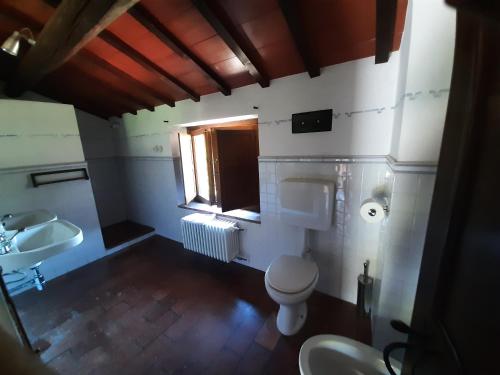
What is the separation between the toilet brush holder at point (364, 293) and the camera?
5.05 ft

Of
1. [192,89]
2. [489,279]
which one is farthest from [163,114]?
[489,279]

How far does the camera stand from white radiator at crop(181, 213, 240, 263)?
209 cm

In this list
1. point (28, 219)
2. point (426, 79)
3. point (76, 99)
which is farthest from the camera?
point (76, 99)

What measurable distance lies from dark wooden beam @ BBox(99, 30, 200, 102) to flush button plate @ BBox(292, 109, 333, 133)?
1124 millimetres

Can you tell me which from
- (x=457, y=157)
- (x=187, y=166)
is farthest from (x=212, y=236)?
(x=457, y=157)

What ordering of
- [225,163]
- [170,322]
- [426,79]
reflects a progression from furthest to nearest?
[225,163] < [170,322] < [426,79]

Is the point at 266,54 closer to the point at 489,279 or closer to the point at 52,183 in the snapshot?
the point at 489,279

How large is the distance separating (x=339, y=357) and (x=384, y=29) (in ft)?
5.55

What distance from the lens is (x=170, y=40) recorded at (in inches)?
54.9

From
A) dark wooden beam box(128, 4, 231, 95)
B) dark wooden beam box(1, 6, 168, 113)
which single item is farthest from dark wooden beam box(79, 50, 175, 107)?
dark wooden beam box(128, 4, 231, 95)

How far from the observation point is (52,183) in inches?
85.7

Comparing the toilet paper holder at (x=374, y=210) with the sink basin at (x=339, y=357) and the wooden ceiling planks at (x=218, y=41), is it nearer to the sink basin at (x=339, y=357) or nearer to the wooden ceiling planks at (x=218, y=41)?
the sink basin at (x=339, y=357)

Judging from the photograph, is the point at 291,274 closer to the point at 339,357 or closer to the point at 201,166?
the point at 339,357

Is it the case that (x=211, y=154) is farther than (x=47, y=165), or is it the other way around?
(x=211, y=154)
